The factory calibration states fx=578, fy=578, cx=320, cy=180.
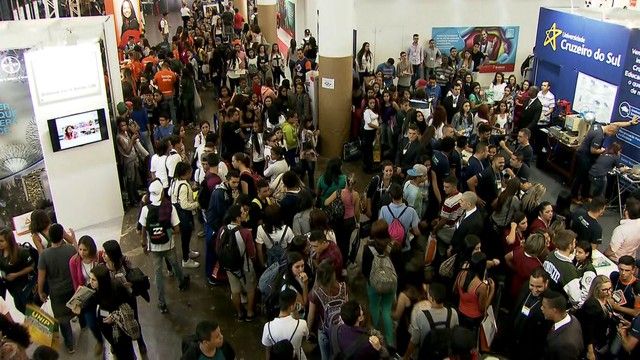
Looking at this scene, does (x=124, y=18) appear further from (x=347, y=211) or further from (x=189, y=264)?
(x=347, y=211)

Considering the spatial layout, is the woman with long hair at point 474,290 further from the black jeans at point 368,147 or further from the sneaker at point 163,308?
the black jeans at point 368,147

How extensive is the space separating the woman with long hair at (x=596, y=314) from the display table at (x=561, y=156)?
16.0 feet

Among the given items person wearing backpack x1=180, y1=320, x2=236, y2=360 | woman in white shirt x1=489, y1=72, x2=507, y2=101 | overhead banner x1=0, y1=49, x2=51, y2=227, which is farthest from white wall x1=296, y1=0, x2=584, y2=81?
person wearing backpack x1=180, y1=320, x2=236, y2=360

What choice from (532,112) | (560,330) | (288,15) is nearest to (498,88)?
(532,112)

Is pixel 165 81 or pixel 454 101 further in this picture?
pixel 165 81

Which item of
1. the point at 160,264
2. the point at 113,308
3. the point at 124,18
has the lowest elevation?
the point at 160,264

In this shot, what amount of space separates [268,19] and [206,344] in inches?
574

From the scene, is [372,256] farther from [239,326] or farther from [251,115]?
[251,115]

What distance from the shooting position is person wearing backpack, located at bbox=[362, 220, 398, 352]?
4.64 meters

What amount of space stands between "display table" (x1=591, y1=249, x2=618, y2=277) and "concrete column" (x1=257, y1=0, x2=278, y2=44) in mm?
13444

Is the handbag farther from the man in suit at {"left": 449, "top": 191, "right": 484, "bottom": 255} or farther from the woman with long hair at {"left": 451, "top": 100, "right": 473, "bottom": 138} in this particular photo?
the woman with long hair at {"left": 451, "top": 100, "right": 473, "bottom": 138}

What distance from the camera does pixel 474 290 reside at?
4441 millimetres

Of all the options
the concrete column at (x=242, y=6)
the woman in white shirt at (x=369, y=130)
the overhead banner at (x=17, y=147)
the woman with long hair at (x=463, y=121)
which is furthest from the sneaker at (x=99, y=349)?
the concrete column at (x=242, y=6)

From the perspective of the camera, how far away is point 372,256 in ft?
16.3
